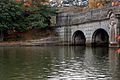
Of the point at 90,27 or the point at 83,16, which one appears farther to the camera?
the point at 83,16

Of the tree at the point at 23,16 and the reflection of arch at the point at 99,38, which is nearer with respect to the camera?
the reflection of arch at the point at 99,38

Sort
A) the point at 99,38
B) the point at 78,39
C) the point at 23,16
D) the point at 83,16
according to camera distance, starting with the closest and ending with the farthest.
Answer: the point at 99,38
the point at 83,16
the point at 78,39
the point at 23,16

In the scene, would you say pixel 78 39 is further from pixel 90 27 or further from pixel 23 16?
pixel 23 16

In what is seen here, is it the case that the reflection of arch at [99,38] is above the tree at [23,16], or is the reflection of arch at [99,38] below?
below

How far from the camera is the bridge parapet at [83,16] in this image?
53.9 m

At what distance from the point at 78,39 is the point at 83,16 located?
6.06 metres

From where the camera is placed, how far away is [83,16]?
61.5 meters

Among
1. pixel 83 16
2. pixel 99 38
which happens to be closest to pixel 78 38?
pixel 83 16

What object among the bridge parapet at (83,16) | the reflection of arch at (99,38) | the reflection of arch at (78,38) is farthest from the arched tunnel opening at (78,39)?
→ the reflection of arch at (99,38)

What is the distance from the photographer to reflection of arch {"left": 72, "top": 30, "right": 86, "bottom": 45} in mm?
65494

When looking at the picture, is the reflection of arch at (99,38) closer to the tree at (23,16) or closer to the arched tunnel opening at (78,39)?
the arched tunnel opening at (78,39)

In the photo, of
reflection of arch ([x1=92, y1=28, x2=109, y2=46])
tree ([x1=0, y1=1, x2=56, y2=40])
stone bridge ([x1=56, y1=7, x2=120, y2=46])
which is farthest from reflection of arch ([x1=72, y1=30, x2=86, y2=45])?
reflection of arch ([x1=92, y1=28, x2=109, y2=46])

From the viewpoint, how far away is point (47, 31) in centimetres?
6831

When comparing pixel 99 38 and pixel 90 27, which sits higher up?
pixel 90 27
